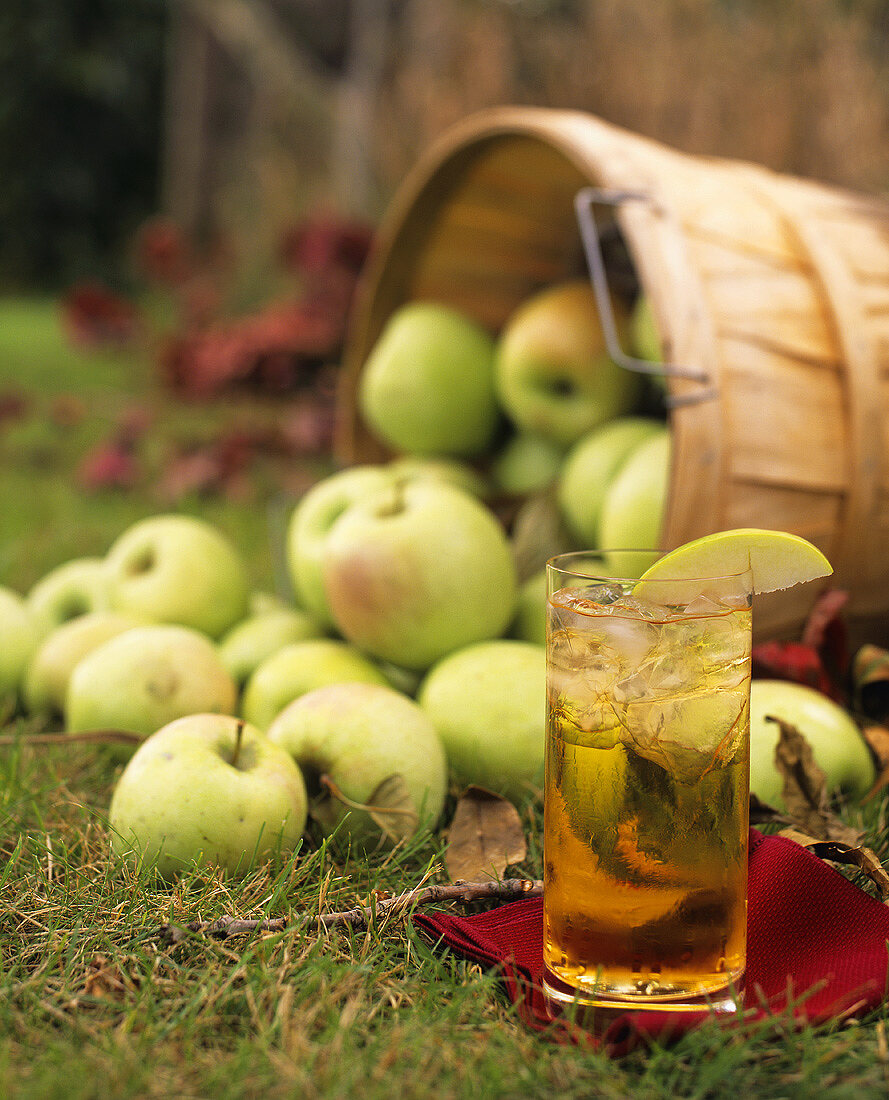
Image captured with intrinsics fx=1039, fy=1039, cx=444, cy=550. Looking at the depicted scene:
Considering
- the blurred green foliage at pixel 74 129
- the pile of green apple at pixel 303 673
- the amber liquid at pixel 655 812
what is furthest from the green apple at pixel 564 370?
the blurred green foliage at pixel 74 129

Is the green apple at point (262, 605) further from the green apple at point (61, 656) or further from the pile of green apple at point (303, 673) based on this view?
the green apple at point (61, 656)

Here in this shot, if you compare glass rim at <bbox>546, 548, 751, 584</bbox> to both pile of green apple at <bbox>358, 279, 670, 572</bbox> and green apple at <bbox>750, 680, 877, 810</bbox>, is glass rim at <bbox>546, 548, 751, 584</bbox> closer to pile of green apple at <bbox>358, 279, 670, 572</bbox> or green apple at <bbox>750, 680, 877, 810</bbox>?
green apple at <bbox>750, 680, 877, 810</bbox>

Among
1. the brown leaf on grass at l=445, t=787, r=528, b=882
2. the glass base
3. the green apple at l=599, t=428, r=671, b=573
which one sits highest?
the green apple at l=599, t=428, r=671, b=573

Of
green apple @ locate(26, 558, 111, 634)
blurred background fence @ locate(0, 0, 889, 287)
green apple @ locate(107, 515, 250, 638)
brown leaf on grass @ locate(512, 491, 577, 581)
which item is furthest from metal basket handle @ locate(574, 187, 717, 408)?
blurred background fence @ locate(0, 0, 889, 287)

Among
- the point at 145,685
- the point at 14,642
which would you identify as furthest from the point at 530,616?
the point at 14,642

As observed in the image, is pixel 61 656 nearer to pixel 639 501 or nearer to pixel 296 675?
pixel 296 675

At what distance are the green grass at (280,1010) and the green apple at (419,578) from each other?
393 mm

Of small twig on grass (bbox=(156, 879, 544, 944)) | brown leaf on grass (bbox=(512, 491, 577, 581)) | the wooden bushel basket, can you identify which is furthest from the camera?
brown leaf on grass (bbox=(512, 491, 577, 581))

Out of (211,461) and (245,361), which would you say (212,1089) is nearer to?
(211,461)

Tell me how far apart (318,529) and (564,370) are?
67 centimetres

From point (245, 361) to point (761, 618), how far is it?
3.10 m

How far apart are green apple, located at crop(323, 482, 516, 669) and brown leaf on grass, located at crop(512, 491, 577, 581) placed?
0.86ft

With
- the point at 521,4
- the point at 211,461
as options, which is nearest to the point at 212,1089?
the point at 211,461

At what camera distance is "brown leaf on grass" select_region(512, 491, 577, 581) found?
219 centimetres
